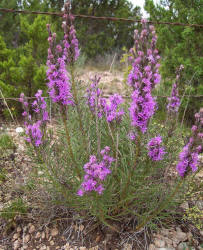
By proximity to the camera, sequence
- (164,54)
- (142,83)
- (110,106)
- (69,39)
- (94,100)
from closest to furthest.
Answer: (142,83) < (69,39) < (110,106) < (94,100) < (164,54)

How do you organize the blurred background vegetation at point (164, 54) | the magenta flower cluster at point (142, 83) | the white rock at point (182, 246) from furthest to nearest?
the blurred background vegetation at point (164, 54)
the white rock at point (182, 246)
the magenta flower cluster at point (142, 83)

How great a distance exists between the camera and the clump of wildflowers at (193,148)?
1567mm

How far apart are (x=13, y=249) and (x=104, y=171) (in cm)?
148

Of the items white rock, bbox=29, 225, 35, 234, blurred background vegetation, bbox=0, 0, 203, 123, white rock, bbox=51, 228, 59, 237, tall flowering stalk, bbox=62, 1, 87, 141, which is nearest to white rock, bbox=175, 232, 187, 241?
white rock, bbox=51, 228, 59, 237

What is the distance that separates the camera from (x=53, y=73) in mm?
1847

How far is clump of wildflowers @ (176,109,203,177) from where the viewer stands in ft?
5.14

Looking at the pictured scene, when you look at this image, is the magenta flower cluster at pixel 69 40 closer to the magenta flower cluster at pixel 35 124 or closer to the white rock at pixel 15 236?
the magenta flower cluster at pixel 35 124

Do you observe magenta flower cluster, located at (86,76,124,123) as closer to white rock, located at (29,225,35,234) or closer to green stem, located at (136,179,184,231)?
green stem, located at (136,179,184,231)

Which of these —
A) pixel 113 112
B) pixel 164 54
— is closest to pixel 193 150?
pixel 113 112

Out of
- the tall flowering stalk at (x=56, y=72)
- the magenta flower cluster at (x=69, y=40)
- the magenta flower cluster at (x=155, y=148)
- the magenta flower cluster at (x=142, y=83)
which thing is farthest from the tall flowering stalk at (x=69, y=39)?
the magenta flower cluster at (x=155, y=148)

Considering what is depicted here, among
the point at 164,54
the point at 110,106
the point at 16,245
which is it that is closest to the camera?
the point at 110,106

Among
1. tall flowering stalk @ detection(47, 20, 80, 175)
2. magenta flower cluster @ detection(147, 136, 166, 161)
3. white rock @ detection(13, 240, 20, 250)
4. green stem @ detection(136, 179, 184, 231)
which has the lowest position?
white rock @ detection(13, 240, 20, 250)

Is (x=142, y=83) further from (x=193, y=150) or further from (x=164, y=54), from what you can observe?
(x=164, y=54)

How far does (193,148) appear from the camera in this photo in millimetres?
1629
